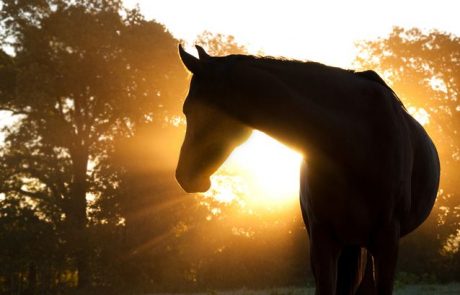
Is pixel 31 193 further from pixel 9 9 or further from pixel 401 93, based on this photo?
pixel 401 93

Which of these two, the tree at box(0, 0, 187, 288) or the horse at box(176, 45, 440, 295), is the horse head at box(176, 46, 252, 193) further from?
the tree at box(0, 0, 187, 288)

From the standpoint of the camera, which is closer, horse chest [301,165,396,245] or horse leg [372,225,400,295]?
horse chest [301,165,396,245]

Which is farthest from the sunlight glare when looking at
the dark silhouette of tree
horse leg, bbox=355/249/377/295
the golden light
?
horse leg, bbox=355/249/377/295

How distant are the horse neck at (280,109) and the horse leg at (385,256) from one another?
2.52 ft

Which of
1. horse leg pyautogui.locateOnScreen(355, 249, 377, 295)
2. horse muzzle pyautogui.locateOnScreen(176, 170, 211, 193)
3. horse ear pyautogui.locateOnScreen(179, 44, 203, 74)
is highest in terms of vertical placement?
horse ear pyautogui.locateOnScreen(179, 44, 203, 74)

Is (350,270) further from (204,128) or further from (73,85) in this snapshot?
(73,85)

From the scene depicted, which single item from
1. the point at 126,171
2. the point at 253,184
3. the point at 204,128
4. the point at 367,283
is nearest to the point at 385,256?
the point at 367,283

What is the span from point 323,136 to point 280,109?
1.17 feet

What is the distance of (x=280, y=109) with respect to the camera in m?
3.83

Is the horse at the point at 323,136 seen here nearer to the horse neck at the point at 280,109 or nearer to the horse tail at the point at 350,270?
the horse neck at the point at 280,109

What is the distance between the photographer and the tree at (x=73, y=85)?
2558 cm

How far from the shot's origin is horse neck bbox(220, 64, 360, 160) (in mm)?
3822

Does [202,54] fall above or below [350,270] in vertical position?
above

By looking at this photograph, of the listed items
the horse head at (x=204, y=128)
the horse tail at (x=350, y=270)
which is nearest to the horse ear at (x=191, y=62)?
the horse head at (x=204, y=128)
